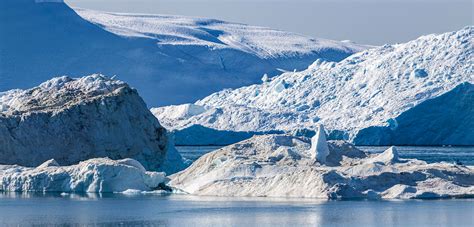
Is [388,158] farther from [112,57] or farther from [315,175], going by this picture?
[112,57]

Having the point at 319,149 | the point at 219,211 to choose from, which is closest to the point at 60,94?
the point at 319,149

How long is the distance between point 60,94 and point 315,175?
12100 mm

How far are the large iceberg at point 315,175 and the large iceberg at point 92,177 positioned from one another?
3.94 ft

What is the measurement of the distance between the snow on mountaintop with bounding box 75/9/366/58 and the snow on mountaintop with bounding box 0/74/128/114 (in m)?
69.5

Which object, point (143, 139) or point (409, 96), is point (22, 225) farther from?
point (409, 96)

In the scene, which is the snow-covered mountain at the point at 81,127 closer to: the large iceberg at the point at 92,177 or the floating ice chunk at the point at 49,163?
the floating ice chunk at the point at 49,163

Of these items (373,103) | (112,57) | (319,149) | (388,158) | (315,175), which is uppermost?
(112,57)

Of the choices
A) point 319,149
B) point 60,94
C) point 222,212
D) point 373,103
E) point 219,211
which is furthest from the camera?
point 373,103

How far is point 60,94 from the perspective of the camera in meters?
40.9

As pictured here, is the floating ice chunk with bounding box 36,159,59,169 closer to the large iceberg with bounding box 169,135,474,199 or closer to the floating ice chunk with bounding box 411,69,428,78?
the large iceberg with bounding box 169,135,474,199

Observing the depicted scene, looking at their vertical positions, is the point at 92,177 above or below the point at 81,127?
below

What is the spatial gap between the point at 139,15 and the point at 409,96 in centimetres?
6728

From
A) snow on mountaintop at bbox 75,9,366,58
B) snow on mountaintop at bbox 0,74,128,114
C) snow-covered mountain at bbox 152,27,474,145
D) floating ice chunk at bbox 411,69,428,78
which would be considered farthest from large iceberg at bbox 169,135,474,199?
snow on mountaintop at bbox 75,9,366,58

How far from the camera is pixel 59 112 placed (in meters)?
39.4
